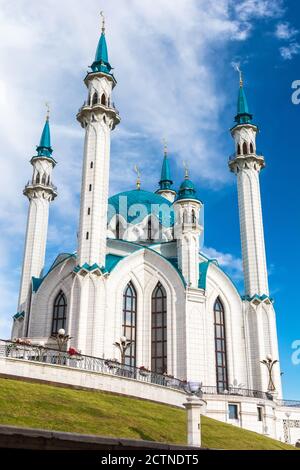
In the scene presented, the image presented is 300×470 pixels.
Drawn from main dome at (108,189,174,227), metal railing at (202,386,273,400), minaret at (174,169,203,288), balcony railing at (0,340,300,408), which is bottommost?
balcony railing at (0,340,300,408)

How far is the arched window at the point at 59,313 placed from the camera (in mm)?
45938

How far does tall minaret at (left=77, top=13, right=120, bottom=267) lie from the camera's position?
4341 cm

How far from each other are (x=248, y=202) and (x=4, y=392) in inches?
1429

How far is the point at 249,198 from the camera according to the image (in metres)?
51.8

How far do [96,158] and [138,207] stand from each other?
472 inches

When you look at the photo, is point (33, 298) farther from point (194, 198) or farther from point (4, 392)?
point (4, 392)

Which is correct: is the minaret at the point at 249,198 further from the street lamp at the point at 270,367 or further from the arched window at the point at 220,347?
the street lamp at the point at 270,367

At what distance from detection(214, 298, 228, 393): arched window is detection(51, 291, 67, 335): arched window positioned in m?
13.6

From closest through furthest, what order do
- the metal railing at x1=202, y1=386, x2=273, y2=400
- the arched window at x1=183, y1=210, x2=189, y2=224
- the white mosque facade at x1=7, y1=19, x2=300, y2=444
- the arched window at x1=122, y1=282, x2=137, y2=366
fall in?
the metal railing at x1=202, y1=386, x2=273, y2=400 → the white mosque facade at x1=7, y1=19, x2=300, y2=444 → the arched window at x1=122, y1=282, x2=137, y2=366 → the arched window at x1=183, y1=210, x2=189, y2=224

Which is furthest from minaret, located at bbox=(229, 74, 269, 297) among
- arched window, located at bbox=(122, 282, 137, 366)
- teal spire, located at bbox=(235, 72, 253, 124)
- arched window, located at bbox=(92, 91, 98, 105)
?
arched window, located at bbox=(92, 91, 98, 105)

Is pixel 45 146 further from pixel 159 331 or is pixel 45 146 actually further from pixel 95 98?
pixel 159 331

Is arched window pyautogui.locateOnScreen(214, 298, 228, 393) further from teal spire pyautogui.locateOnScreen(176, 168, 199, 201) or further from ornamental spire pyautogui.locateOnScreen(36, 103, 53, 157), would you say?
ornamental spire pyautogui.locateOnScreen(36, 103, 53, 157)

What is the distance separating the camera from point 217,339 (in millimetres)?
46469
